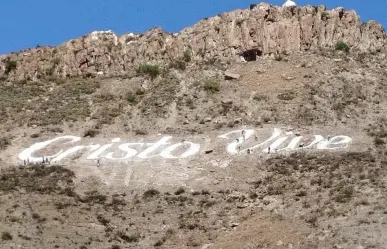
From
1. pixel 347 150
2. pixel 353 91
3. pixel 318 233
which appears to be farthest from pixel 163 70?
pixel 318 233

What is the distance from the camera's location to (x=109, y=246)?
2933 centimetres

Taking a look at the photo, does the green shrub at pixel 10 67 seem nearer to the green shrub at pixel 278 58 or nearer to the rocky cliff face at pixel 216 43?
the rocky cliff face at pixel 216 43

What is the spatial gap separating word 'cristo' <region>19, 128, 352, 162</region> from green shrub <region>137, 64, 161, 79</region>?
7.67 meters

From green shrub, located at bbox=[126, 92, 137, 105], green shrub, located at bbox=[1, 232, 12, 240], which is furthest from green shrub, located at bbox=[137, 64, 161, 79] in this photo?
green shrub, located at bbox=[1, 232, 12, 240]

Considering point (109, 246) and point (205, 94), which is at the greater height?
point (205, 94)

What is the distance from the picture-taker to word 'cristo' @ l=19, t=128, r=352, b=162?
3772cm

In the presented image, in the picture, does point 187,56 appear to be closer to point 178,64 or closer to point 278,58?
point 178,64

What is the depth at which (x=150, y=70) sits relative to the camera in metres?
46.9

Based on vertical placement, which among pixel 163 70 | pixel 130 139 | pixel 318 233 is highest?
pixel 163 70

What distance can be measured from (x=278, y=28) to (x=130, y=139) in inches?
508

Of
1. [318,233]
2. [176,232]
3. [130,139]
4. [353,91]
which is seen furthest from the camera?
[353,91]

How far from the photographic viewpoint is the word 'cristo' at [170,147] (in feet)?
124

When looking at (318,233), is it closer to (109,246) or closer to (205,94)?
(109,246)

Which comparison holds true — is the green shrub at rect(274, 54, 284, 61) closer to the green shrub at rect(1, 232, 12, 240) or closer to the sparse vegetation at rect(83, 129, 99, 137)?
the sparse vegetation at rect(83, 129, 99, 137)
